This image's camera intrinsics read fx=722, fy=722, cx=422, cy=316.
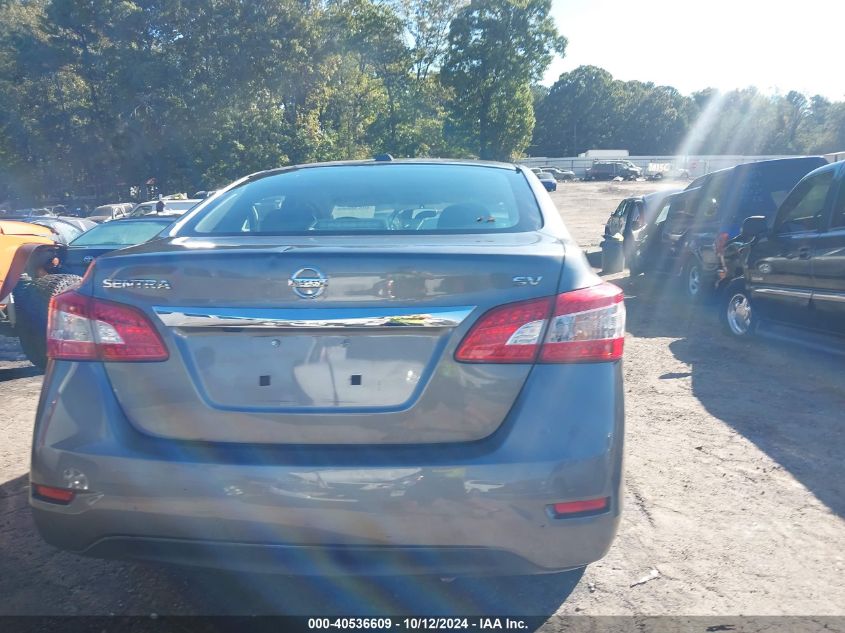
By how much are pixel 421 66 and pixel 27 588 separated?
159ft

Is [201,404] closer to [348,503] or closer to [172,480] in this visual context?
[172,480]

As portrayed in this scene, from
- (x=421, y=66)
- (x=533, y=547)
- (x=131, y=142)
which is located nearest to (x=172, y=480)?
(x=533, y=547)

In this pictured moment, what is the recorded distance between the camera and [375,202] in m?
3.30

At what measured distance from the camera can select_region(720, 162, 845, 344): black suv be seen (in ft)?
19.6

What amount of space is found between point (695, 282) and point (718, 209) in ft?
3.68

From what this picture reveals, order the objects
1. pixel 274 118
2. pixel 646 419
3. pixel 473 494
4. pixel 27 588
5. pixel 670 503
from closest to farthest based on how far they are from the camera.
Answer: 1. pixel 473 494
2. pixel 27 588
3. pixel 670 503
4. pixel 646 419
5. pixel 274 118

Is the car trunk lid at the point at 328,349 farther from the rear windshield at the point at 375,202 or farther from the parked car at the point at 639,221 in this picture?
the parked car at the point at 639,221

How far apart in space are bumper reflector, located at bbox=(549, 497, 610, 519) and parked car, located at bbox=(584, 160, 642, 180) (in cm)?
6352

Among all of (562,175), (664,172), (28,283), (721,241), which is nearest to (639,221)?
(721,241)

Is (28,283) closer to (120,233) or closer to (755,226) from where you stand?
(120,233)

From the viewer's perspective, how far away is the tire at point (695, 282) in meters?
10.4

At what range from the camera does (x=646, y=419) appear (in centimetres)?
518

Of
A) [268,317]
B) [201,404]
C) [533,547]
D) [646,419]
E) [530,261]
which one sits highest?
[530,261]

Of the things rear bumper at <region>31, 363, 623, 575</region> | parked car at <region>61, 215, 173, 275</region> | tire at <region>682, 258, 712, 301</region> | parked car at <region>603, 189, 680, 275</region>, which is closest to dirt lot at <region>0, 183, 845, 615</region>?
rear bumper at <region>31, 363, 623, 575</region>
